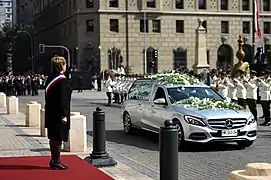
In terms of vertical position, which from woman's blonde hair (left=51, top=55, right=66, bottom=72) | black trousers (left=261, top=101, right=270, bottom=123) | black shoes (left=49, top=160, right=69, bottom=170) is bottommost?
black shoes (left=49, top=160, right=69, bottom=170)

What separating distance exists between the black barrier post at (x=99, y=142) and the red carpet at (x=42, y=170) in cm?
22

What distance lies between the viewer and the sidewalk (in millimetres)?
10102

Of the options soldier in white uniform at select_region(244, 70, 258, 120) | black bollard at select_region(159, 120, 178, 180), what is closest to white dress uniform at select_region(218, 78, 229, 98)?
soldier in white uniform at select_region(244, 70, 258, 120)

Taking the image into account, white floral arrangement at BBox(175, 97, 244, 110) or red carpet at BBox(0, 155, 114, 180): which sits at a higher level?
white floral arrangement at BBox(175, 97, 244, 110)

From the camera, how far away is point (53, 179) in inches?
356

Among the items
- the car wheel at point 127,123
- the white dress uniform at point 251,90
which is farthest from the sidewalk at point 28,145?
the white dress uniform at point 251,90

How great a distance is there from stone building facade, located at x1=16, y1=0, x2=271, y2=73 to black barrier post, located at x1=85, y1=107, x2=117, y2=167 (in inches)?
2434

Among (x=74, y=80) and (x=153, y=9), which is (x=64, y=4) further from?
(x=74, y=80)

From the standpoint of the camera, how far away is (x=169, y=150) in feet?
23.9

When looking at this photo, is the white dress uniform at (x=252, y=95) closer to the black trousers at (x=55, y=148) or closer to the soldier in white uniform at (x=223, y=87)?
the soldier in white uniform at (x=223, y=87)

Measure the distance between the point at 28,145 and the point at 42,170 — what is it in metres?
4.07

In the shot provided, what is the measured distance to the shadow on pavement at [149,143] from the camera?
13517 millimetres

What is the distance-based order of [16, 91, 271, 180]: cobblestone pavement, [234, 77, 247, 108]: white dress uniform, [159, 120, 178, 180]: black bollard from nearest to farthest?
[159, 120, 178, 180]: black bollard < [16, 91, 271, 180]: cobblestone pavement < [234, 77, 247, 108]: white dress uniform

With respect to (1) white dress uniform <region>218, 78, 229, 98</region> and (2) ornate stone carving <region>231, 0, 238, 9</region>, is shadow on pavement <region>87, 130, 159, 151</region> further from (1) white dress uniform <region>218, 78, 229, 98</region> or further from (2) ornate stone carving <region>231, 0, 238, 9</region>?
(2) ornate stone carving <region>231, 0, 238, 9</region>
